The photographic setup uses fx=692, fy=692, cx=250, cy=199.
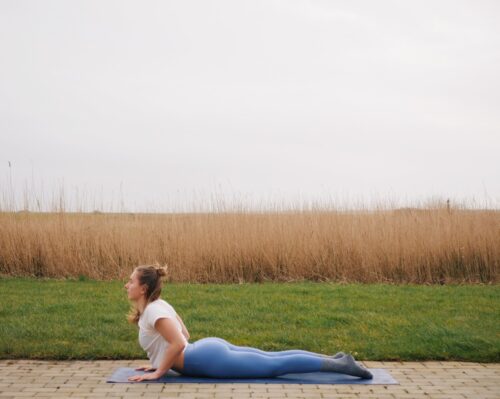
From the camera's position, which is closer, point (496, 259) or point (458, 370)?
point (458, 370)

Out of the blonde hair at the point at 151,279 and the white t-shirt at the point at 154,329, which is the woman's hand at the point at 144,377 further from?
the blonde hair at the point at 151,279

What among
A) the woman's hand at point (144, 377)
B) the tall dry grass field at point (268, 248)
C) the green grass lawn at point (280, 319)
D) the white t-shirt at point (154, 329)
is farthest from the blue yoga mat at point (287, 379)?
the tall dry grass field at point (268, 248)

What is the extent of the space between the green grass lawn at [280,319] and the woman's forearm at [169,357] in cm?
102

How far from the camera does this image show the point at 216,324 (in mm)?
6973

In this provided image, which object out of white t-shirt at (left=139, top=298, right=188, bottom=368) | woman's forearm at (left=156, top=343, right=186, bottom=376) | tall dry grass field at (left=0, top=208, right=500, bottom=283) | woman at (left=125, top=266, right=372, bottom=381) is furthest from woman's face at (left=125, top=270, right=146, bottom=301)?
tall dry grass field at (left=0, top=208, right=500, bottom=283)

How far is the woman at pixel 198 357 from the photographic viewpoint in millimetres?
4613

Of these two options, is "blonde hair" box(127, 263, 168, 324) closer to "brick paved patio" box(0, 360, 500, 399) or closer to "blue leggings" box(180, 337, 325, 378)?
"blue leggings" box(180, 337, 325, 378)

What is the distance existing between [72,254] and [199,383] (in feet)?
24.4

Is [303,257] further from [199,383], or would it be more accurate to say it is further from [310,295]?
[199,383]

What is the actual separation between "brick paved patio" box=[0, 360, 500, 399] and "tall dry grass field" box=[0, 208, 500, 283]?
599cm

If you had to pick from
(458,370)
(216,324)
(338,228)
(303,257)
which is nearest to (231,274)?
(303,257)

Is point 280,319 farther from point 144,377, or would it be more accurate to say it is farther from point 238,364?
point 144,377

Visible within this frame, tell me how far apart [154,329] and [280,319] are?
106 inches

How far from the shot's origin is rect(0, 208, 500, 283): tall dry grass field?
11203 millimetres
